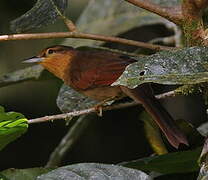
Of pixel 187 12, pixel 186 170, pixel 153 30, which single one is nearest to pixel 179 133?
pixel 186 170

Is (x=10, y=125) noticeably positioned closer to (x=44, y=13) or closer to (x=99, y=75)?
(x=44, y=13)

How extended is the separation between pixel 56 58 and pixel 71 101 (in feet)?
3.80

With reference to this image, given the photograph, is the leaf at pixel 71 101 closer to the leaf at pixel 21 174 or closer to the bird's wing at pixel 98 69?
the bird's wing at pixel 98 69

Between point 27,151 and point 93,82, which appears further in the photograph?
point 27,151

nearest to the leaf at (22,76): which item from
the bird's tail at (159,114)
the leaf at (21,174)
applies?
the bird's tail at (159,114)

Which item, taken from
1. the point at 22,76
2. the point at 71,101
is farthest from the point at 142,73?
the point at 22,76

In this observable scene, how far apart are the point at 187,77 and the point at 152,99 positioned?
1112 mm

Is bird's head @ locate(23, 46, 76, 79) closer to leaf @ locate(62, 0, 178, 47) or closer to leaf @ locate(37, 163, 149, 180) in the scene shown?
leaf @ locate(62, 0, 178, 47)

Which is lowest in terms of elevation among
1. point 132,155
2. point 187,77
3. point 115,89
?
point 132,155

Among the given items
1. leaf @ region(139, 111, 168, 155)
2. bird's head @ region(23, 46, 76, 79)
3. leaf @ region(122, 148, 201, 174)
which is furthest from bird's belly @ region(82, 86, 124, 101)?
leaf @ region(122, 148, 201, 174)

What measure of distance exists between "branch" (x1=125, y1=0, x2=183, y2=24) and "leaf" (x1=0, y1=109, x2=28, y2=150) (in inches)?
17.0

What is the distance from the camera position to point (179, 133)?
1.94 meters

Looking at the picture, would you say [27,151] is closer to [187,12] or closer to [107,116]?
[107,116]

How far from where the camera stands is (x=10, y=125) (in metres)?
1.67
